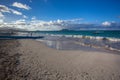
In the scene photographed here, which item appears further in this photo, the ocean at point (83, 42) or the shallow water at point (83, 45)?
the ocean at point (83, 42)

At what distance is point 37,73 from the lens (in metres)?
6.38

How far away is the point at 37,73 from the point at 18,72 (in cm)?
125

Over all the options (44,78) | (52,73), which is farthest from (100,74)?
(44,78)

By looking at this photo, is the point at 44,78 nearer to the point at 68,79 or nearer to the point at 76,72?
the point at 68,79

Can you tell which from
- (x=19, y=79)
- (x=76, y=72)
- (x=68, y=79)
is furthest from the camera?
(x=76, y=72)

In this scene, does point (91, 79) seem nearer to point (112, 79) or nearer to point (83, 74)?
point (83, 74)

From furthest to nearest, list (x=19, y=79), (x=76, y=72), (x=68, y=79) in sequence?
(x=76, y=72) < (x=68, y=79) < (x=19, y=79)

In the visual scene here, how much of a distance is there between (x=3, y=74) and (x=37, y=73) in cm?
201

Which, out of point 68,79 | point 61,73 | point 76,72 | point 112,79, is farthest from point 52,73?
point 112,79

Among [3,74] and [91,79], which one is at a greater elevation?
[3,74]

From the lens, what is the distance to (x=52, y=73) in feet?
21.4

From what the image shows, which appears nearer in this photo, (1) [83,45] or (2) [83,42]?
(1) [83,45]

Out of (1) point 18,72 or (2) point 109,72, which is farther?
(2) point 109,72

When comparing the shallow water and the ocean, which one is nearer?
the shallow water
